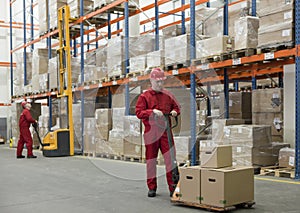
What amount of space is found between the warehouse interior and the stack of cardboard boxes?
0.04 feet

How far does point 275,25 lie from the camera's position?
618cm

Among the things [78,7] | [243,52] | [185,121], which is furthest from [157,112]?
[78,7]

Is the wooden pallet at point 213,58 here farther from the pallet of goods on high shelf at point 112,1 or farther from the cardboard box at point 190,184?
the pallet of goods on high shelf at point 112,1

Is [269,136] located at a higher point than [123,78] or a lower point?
lower

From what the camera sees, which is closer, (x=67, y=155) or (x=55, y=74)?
(x=67, y=155)

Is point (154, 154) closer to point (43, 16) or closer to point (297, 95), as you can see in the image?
point (297, 95)

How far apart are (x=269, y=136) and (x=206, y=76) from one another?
232cm

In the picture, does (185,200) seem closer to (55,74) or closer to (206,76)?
(206,76)

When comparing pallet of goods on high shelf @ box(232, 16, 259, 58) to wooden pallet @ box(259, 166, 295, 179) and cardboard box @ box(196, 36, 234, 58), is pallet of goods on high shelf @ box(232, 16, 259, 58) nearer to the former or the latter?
cardboard box @ box(196, 36, 234, 58)

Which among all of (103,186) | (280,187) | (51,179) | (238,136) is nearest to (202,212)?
(280,187)

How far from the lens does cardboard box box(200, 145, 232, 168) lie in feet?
14.7

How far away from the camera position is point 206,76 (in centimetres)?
874

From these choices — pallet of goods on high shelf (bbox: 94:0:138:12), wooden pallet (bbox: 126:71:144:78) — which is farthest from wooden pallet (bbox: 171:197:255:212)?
pallet of goods on high shelf (bbox: 94:0:138:12)

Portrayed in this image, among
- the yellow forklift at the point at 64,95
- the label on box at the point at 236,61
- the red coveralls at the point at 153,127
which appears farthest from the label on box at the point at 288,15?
the yellow forklift at the point at 64,95
